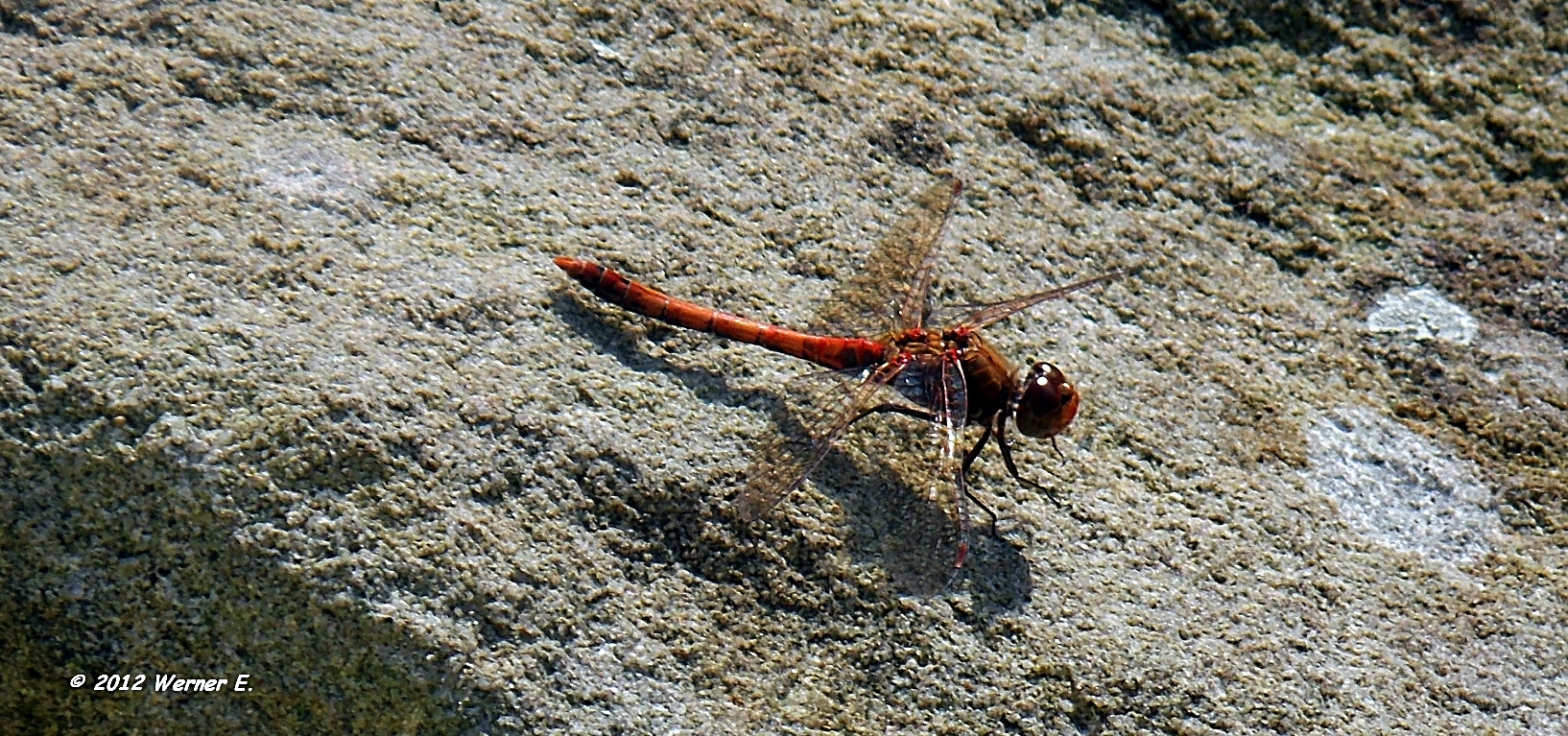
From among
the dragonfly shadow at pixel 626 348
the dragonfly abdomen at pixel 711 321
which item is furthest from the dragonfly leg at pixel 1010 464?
the dragonfly shadow at pixel 626 348

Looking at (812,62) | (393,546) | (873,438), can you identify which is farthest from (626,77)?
(393,546)

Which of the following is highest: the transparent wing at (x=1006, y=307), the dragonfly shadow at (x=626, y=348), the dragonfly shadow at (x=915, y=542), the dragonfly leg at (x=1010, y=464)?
the transparent wing at (x=1006, y=307)

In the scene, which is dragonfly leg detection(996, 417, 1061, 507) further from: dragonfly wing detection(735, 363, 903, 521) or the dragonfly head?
dragonfly wing detection(735, 363, 903, 521)

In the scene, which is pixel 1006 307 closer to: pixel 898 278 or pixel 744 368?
pixel 898 278

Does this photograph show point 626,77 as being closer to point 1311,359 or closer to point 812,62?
point 812,62

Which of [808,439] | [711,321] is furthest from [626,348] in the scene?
[808,439]

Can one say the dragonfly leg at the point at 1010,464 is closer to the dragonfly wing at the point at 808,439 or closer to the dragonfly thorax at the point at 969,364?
the dragonfly thorax at the point at 969,364
